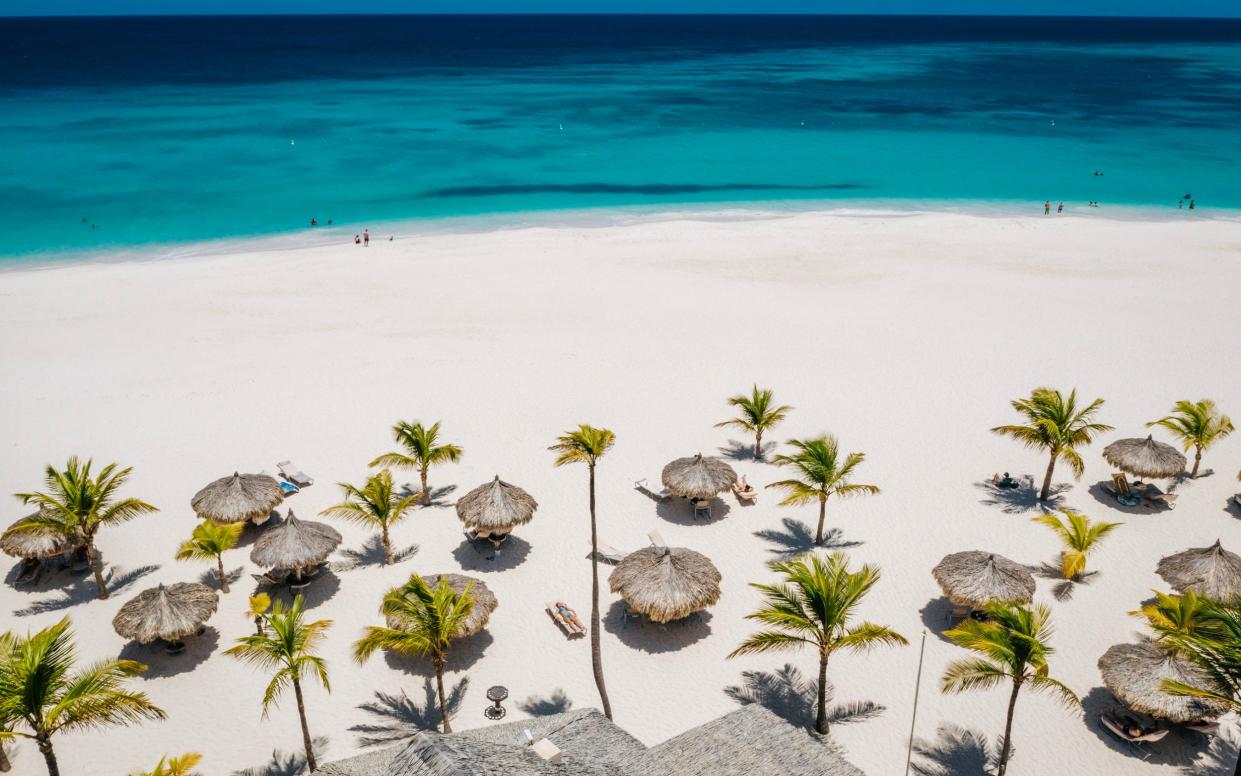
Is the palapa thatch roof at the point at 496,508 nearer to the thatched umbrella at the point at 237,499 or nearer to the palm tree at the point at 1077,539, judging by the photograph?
the thatched umbrella at the point at 237,499

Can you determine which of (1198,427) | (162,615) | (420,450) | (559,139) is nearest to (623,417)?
(420,450)

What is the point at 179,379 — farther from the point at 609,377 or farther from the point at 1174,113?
the point at 1174,113

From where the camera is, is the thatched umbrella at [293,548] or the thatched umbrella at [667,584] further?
the thatched umbrella at [293,548]

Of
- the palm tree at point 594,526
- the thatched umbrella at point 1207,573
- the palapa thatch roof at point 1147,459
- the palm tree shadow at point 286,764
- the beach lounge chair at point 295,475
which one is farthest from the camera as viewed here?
the beach lounge chair at point 295,475

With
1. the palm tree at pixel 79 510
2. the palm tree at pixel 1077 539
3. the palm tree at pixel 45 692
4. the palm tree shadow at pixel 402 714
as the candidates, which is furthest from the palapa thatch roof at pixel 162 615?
the palm tree at pixel 1077 539

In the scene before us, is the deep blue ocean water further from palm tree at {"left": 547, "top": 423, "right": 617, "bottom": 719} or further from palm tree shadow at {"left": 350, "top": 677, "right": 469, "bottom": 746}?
palm tree shadow at {"left": 350, "top": 677, "right": 469, "bottom": 746}

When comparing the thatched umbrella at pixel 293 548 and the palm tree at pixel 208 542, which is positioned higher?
the palm tree at pixel 208 542

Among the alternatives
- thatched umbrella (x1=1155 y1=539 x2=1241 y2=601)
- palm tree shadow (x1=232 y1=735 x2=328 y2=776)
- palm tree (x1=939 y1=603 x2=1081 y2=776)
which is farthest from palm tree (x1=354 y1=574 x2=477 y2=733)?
thatched umbrella (x1=1155 y1=539 x2=1241 y2=601)

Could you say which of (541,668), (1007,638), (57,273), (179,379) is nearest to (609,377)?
(541,668)
